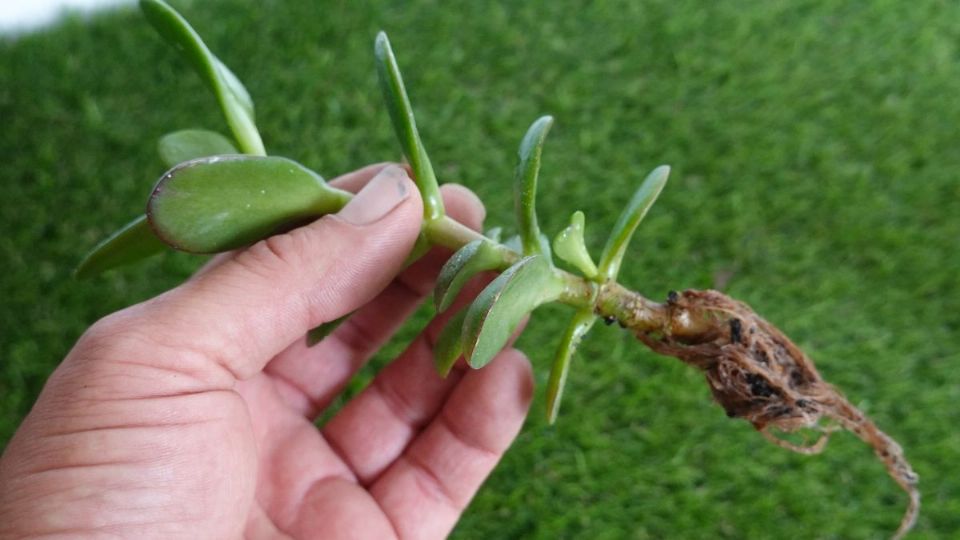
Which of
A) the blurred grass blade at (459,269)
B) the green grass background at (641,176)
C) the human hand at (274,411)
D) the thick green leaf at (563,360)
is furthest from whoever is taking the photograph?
the green grass background at (641,176)

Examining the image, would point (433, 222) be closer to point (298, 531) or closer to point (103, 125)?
point (298, 531)

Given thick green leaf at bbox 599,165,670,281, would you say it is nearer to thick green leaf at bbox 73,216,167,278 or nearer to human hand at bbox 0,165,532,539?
human hand at bbox 0,165,532,539

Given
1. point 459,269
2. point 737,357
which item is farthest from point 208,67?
point 737,357

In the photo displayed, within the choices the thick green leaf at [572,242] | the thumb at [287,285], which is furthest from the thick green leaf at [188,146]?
the thick green leaf at [572,242]

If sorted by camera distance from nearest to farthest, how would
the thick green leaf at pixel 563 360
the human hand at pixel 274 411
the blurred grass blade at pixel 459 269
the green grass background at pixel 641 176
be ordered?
the human hand at pixel 274 411
the blurred grass blade at pixel 459 269
the thick green leaf at pixel 563 360
the green grass background at pixel 641 176

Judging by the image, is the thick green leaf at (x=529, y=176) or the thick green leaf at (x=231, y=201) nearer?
the thick green leaf at (x=231, y=201)

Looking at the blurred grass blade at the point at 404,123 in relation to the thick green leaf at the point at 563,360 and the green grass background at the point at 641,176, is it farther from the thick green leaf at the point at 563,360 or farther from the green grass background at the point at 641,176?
the green grass background at the point at 641,176

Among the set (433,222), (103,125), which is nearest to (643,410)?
(433,222)

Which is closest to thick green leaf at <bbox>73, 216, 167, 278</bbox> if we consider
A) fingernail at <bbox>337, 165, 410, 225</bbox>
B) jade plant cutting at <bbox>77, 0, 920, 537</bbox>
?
jade plant cutting at <bbox>77, 0, 920, 537</bbox>
